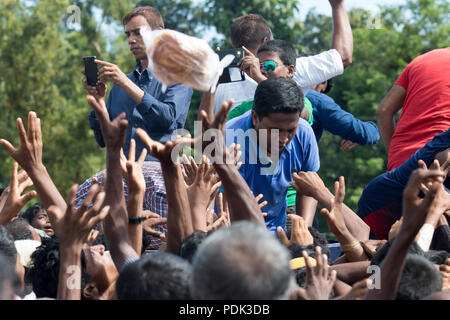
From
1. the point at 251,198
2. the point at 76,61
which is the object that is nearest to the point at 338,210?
the point at 251,198

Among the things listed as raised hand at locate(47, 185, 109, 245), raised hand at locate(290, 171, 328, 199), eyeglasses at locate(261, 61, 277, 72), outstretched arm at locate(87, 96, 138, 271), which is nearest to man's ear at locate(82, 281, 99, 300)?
outstretched arm at locate(87, 96, 138, 271)

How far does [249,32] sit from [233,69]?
0.61 m

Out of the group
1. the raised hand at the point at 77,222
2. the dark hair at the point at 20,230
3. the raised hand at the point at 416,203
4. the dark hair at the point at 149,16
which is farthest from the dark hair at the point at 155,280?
the dark hair at the point at 149,16

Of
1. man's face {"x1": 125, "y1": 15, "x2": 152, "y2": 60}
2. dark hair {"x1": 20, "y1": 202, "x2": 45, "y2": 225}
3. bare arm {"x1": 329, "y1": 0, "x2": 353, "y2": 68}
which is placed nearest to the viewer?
man's face {"x1": 125, "y1": 15, "x2": 152, "y2": 60}

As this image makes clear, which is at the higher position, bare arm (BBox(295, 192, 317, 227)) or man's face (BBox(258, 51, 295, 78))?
man's face (BBox(258, 51, 295, 78))

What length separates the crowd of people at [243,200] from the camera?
2.37 metres

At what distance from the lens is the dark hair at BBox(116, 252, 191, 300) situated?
2340 millimetres

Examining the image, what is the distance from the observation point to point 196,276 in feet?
7.07

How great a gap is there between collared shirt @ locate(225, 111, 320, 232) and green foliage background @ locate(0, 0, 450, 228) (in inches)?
435

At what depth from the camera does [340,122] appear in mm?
4902

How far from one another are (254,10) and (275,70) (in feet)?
38.6

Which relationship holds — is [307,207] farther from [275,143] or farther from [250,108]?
[250,108]

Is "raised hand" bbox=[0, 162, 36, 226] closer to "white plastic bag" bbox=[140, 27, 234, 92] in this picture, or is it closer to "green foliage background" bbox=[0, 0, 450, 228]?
"white plastic bag" bbox=[140, 27, 234, 92]
